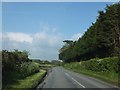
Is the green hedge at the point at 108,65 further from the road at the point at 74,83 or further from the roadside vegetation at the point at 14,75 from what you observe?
the roadside vegetation at the point at 14,75

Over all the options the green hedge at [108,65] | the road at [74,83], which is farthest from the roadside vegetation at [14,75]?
the green hedge at [108,65]

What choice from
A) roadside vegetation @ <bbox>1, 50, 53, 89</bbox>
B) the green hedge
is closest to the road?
roadside vegetation @ <bbox>1, 50, 53, 89</bbox>

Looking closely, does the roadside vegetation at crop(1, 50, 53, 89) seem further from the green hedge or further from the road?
the green hedge

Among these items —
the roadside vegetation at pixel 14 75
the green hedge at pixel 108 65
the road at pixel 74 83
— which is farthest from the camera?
the green hedge at pixel 108 65

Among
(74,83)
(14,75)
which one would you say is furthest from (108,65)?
(14,75)

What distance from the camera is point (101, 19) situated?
67.8 metres

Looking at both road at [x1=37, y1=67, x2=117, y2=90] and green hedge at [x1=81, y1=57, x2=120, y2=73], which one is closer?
road at [x1=37, y1=67, x2=117, y2=90]

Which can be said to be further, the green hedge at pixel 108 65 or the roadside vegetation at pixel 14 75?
the green hedge at pixel 108 65

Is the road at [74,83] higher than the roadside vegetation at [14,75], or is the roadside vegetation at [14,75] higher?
the roadside vegetation at [14,75]

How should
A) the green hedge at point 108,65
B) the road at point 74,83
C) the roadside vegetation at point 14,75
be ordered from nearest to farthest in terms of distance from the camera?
the roadside vegetation at point 14,75, the road at point 74,83, the green hedge at point 108,65

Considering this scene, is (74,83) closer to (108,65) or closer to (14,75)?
(14,75)

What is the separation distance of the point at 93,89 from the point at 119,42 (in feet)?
117

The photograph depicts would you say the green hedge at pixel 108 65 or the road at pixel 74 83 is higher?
the green hedge at pixel 108 65

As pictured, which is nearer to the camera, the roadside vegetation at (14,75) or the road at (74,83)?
the roadside vegetation at (14,75)
